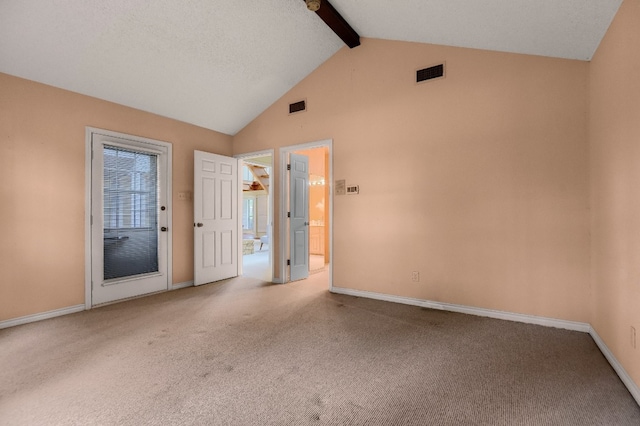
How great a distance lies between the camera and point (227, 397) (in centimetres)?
189

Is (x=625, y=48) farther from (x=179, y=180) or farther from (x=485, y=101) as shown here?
(x=179, y=180)

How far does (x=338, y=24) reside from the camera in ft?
12.0

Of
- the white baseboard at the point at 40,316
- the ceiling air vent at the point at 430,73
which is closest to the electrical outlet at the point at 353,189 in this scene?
the ceiling air vent at the point at 430,73

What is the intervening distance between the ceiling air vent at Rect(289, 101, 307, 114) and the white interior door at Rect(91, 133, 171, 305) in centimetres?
200

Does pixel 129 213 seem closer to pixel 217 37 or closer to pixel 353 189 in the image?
pixel 217 37

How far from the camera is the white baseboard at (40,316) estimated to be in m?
3.08

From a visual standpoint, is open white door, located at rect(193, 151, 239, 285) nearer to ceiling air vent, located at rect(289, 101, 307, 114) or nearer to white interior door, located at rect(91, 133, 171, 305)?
white interior door, located at rect(91, 133, 171, 305)

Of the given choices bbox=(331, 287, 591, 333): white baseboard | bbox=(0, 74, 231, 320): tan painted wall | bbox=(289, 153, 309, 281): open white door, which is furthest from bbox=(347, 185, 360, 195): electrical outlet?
bbox=(0, 74, 231, 320): tan painted wall

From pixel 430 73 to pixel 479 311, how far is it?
2.83 metres

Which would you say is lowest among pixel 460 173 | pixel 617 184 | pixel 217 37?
pixel 617 184

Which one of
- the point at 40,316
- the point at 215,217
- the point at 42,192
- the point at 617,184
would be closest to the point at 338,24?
the point at 617,184

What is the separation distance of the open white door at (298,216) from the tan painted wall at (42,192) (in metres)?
2.54

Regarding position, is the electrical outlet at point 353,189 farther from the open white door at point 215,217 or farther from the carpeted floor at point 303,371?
the open white door at point 215,217

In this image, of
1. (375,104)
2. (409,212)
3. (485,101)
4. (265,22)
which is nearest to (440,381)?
(409,212)
